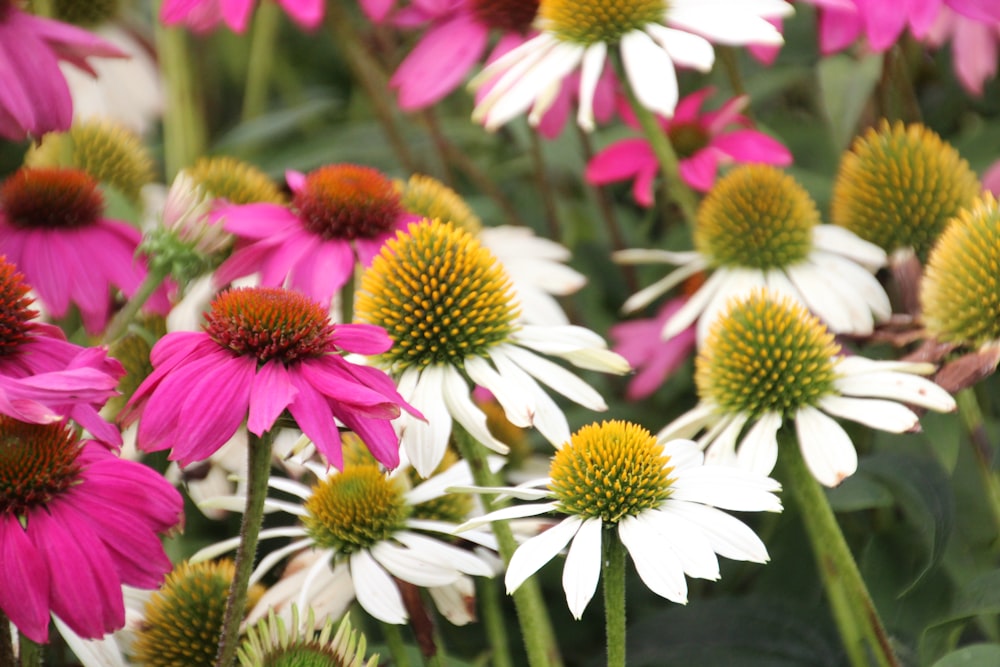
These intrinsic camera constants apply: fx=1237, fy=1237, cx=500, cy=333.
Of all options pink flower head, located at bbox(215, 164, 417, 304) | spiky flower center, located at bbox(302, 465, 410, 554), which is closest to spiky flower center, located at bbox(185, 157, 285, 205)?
pink flower head, located at bbox(215, 164, 417, 304)

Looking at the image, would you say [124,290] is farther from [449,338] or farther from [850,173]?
[850,173]

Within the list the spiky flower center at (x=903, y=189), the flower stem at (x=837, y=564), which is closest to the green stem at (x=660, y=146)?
the spiky flower center at (x=903, y=189)

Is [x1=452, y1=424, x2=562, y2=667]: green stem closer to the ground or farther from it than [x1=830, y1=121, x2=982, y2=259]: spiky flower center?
closer to the ground

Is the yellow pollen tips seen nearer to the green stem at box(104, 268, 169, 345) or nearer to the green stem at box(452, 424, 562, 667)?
the green stem at box(452, 424, 562, 667)

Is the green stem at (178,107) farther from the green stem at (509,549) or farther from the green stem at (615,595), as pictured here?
the green stem at (615,595)

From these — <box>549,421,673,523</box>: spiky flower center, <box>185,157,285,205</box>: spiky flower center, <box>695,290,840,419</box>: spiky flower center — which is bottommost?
<box>549,421,673,523</box>: spiky flower center

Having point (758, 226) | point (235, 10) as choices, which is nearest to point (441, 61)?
point (235, 10)

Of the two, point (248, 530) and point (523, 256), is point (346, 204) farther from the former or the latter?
point (248, 530)
